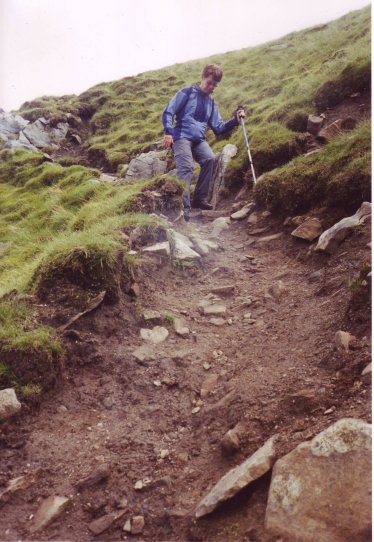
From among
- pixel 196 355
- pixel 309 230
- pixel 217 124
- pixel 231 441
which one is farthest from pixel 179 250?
pixel 217 124

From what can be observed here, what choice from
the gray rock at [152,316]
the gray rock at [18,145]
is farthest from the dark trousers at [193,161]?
the gray rock at [18,145]

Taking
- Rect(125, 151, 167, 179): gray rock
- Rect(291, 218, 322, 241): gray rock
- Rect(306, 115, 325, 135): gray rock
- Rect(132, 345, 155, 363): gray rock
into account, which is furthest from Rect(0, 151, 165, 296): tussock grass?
Rect(306, 115, 325, 135): gray rock

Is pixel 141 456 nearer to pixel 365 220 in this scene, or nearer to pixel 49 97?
pixel 365 220

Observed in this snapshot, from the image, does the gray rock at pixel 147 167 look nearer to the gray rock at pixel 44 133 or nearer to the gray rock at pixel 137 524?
the gray rock at pixel 44 133

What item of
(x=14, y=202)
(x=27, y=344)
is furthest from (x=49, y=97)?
(x=27, y=344)

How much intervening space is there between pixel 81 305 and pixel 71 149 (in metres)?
22.5

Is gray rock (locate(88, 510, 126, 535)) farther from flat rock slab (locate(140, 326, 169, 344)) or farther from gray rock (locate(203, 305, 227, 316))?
gray rock (locate(203, 305, 227, 316))

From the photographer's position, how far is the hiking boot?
11.0m

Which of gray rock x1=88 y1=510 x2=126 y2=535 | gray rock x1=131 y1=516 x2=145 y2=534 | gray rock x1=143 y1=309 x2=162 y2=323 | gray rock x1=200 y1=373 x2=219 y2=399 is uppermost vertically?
gray rock x1=143 y1=309 x2=162 y2=323

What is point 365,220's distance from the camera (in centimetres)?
647

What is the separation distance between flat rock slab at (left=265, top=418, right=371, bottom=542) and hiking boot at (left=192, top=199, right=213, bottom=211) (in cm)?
841

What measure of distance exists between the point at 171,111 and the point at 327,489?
9724 mm

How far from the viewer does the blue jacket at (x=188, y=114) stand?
10758mm

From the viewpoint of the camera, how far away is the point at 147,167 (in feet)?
52.2
